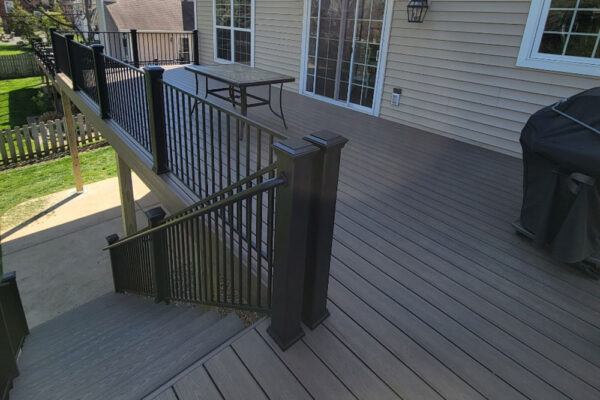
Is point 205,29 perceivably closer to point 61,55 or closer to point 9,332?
point 61,55

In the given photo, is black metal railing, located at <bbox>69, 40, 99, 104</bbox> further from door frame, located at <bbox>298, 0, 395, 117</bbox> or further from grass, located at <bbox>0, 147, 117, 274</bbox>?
door frame, located at <bbox>298, 0, 395, 117</bbox>

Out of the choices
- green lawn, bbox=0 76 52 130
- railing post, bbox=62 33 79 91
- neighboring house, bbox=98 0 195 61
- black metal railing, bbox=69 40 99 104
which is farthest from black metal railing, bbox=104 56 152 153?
neighboring house, bbox=98 0 195 61

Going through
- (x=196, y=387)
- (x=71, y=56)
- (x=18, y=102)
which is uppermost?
(x=71, y=56)

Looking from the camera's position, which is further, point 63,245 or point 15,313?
point 63,245

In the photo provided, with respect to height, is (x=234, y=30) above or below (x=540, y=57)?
above

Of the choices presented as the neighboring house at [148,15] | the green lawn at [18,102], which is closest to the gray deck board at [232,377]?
the green lawn at [18,102]

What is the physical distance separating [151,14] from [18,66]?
7092 millimetres

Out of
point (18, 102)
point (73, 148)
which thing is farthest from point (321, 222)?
point (18, 102)

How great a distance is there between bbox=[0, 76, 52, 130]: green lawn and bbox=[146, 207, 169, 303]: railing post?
11353 mm

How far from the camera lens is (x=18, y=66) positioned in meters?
18.4

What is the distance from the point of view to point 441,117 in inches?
184

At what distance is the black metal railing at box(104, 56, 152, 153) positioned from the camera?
3.60m

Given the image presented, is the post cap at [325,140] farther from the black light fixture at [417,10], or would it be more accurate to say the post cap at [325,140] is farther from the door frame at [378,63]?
the door frame at [378,63]

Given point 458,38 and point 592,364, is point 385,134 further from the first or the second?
point 592,364
